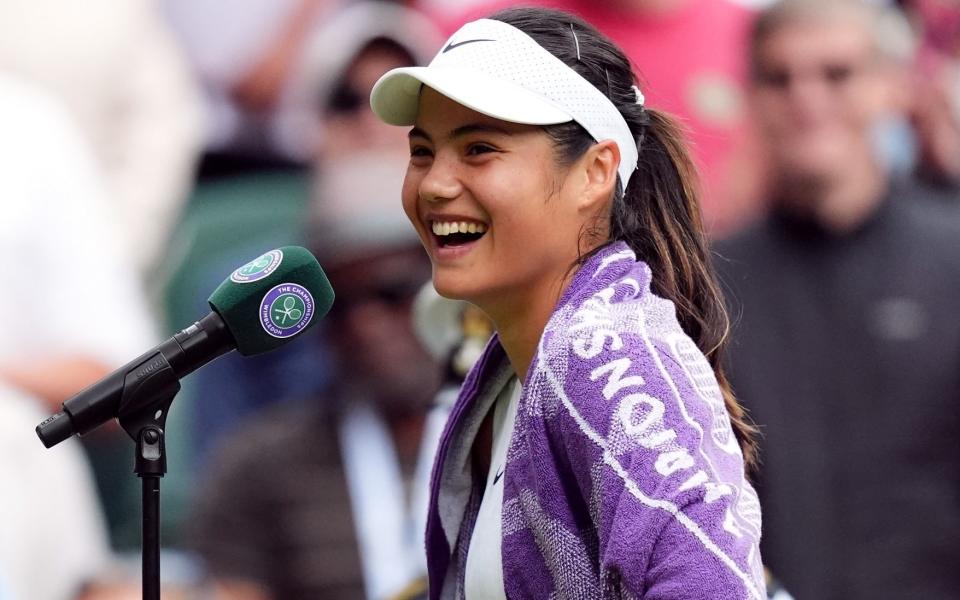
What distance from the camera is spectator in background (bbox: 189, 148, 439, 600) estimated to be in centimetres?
396

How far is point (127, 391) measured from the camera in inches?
77.1

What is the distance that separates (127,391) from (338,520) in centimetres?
207

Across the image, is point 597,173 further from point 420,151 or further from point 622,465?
point 622,465

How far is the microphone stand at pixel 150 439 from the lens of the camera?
6.41 feet

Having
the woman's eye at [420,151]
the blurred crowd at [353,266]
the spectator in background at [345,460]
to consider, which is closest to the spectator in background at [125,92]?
the blurred crowd at [353,266]

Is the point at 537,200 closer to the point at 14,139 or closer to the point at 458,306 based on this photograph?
the point at 458,306

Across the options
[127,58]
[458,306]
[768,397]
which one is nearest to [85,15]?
[127,58]

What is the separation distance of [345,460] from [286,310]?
2045 millimetres

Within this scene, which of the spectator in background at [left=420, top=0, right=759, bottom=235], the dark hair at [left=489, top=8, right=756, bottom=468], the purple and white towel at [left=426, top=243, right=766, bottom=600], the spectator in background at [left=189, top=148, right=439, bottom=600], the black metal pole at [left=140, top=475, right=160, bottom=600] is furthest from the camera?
the spectator in background at [left=420, top=0, right=759, bottom=235]

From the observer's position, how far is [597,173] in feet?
6.98

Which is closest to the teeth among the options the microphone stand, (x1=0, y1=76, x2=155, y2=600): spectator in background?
the microphone stand

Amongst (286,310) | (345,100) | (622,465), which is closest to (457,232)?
(286,310)

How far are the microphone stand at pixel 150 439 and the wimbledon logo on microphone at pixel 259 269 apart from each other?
14 cm

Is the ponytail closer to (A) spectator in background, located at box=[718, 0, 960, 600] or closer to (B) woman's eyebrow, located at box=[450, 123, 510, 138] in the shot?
(B) woman's eyebrow, located at box=[450, 123, 510, 138]
